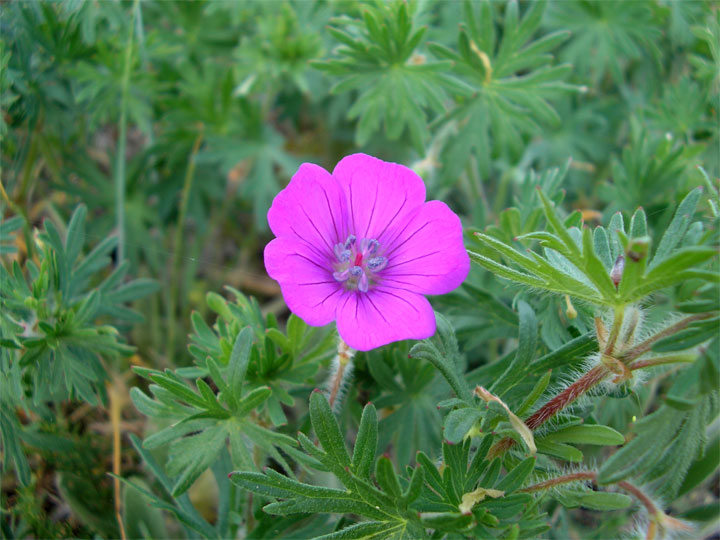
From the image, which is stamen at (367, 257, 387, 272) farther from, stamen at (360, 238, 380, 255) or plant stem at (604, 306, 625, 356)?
plant stem at (604, 306, 625, 356)

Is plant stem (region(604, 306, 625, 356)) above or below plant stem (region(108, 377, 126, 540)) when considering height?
above

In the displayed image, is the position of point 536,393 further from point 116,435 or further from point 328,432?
point 116,435

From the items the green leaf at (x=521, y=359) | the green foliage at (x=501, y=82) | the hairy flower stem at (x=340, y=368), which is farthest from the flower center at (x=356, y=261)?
the green foliage at (x=501, y=82)

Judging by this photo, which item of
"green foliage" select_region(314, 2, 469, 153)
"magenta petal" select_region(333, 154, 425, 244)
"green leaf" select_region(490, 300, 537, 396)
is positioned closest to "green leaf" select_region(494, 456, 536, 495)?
"green leaf" select_region(490, 300, 537, 396)

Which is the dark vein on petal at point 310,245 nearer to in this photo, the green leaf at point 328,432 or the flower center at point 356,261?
the flower center at point 356,261

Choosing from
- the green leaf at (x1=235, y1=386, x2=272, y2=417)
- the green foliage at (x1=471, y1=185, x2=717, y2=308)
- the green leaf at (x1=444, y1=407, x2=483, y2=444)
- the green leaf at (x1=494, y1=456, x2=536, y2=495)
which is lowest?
the green leaf at (x1=494, y1=456, x2=536, y2=495)

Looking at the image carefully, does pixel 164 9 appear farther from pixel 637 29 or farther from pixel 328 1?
pixel 637 29

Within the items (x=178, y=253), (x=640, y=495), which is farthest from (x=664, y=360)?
(x=178, y=253)
